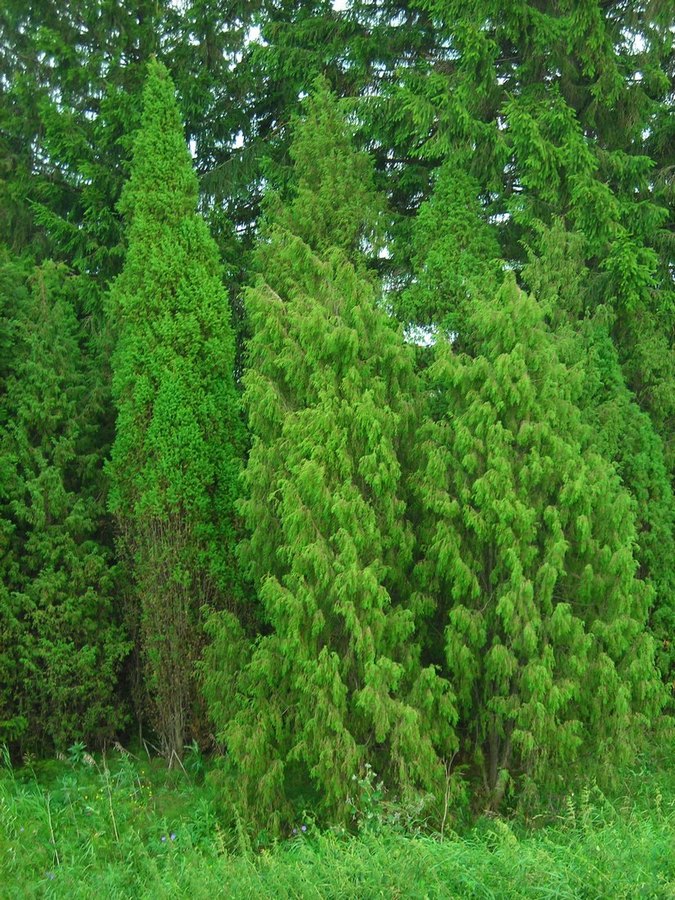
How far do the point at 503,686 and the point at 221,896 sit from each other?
3759 mm

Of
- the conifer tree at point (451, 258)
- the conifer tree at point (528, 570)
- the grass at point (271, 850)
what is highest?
the conifer tree at point (451, 258)

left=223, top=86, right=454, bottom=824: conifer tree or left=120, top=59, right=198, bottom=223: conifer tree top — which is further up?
left=120, top=59, right=198, bottom=223: conifer tree top

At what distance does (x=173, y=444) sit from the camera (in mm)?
10570

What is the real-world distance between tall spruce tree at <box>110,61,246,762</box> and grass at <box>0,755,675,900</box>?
1417 millimetres

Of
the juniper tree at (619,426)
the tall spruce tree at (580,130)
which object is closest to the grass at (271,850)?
the juniper tree at (619,426)

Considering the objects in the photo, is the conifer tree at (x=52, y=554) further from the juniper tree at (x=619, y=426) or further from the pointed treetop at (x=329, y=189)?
the juniper tree at (x=619, y=426)

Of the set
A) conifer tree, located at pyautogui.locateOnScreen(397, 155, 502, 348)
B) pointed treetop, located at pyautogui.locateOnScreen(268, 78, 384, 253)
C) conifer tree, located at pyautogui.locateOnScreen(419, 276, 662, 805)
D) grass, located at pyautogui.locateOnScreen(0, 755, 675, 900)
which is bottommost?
grass, located at pyautogui.locateOnScreen(0, 755, 675, 900)

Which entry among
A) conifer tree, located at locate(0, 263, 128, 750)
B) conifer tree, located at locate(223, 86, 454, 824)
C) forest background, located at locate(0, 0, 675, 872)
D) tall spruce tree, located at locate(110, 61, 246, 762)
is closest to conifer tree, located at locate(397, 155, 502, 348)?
forest background, located at locate(0, 0, 675, 872)

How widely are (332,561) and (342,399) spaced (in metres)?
1.54

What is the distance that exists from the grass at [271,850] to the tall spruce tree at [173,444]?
1.42m

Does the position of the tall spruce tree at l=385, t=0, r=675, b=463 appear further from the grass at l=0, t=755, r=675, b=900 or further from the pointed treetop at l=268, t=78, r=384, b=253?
the grass at l=0, t=755, r=675, b=900

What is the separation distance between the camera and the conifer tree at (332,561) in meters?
8.12

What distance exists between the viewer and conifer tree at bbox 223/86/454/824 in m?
8.12

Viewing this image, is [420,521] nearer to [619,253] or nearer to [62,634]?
[62,634]
